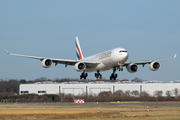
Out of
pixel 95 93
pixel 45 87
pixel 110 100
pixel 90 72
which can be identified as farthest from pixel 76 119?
pixel 45 87

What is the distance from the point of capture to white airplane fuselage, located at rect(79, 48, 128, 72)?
2398 inches

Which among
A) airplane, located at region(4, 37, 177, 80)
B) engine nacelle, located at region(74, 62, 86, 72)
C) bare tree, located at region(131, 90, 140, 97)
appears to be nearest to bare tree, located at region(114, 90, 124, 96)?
bare tree, located at region(131, 90, 140, 97)

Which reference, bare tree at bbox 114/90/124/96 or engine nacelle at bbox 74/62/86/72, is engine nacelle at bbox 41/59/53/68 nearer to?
engine nacelle at bbox 74/62/86/72

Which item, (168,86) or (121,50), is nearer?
(121,50)

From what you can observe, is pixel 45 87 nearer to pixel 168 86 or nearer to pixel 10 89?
pixel 10 89

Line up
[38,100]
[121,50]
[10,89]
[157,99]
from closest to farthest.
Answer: [121,50], [157,99], [38,100], [10,89]

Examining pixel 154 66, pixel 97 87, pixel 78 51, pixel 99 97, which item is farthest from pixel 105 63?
pixel 97 87

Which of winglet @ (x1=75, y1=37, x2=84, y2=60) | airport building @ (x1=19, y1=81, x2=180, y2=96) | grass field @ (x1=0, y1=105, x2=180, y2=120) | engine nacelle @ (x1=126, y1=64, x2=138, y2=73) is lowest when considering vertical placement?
grass field @ (x1=0, y1=105, x2=180, y2=120)

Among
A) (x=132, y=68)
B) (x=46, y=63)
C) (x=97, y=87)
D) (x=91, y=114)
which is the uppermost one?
(x=46, y=63)

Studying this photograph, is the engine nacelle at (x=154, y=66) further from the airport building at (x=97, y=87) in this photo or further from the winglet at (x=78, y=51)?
the airport building at (x=97, y=87)

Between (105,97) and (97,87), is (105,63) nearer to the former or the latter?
(105,97)

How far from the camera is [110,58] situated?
204 feet

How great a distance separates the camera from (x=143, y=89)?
13038 cm

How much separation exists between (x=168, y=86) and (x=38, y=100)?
1935 inches
